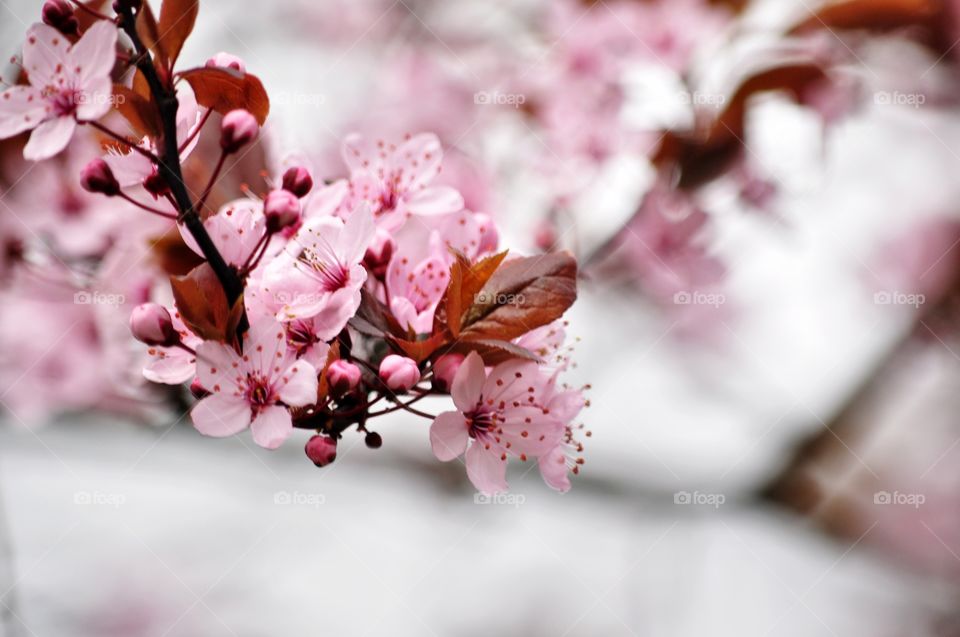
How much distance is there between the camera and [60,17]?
2.75ft

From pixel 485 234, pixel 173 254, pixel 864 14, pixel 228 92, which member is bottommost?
pixel 173 254

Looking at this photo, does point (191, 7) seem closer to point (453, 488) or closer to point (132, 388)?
point (132, 388)

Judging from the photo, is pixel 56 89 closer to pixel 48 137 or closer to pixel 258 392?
pixel 48 137

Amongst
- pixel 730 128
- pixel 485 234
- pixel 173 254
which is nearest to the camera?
pixel 485 234

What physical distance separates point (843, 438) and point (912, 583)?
2.86 feet

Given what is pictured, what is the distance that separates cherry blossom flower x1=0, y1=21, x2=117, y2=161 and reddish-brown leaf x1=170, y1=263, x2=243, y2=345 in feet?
0.57

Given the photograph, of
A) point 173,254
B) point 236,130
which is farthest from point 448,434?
point 173,254

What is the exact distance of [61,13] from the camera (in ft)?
2.74

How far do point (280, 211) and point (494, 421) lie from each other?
12.6 inches

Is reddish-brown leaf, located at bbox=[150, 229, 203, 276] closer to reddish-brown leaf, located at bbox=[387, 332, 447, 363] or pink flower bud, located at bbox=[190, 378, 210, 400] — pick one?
pink flower bud, located at bbox=[190, 378, 210, 400]

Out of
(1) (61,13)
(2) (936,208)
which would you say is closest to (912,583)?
(2) (936,208)

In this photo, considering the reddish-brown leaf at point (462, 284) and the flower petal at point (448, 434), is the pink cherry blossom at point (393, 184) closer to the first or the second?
the reddish-brown leaf at point (462, 284)

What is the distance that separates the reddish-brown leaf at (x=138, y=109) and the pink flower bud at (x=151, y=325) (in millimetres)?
173

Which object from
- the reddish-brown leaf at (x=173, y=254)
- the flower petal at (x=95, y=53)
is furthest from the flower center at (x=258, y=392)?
the reddish-brown leaf at (x=173, y=254)
